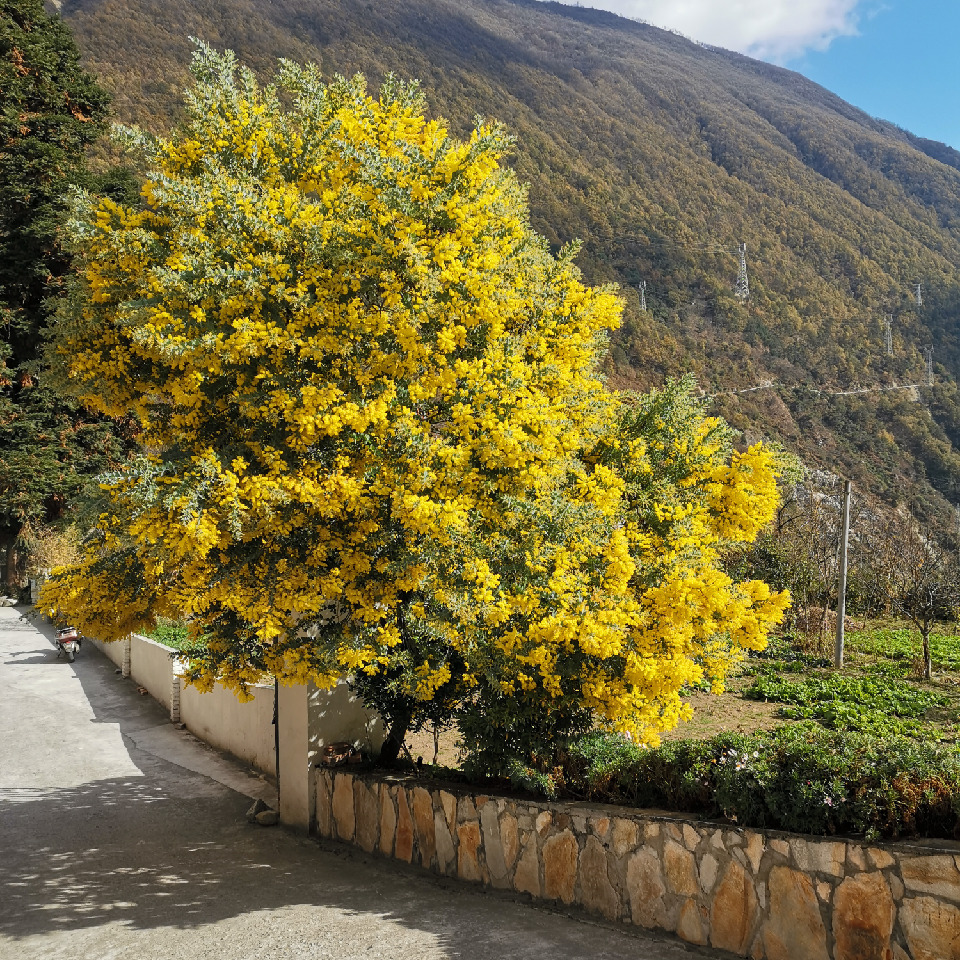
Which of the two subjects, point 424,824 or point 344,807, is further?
point 344,807

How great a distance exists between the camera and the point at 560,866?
532 cm

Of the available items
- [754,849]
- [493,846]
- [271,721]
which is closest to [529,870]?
[493,846]

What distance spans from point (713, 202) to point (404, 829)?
2425 inches

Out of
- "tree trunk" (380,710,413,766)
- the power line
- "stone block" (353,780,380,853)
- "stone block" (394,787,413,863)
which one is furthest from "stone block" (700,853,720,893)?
the power line

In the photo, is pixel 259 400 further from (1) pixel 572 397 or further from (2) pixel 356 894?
(2) pixel 356 894

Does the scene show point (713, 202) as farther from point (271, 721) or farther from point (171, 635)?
point (271, 721)

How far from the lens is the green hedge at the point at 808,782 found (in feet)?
13.3

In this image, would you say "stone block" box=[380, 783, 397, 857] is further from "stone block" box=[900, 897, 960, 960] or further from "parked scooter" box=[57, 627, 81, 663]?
"parked scooter" box=[57, 627, 81, 663]

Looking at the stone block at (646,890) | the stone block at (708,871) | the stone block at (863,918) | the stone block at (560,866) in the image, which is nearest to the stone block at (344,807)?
the stone block at (560,866)

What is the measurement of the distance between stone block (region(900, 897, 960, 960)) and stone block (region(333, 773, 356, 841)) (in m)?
4.43

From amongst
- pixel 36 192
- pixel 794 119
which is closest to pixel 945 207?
pixel 794 119

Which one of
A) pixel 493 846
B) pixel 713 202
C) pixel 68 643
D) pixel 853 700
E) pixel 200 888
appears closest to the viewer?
pixel 493 846

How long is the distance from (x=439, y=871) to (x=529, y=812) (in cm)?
113

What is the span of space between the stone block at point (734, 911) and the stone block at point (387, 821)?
9.31 feet
